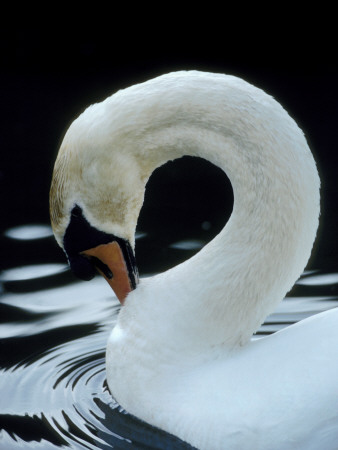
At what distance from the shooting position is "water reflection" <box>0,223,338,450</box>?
11.1ft

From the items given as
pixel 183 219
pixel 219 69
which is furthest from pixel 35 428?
pixel 219 69

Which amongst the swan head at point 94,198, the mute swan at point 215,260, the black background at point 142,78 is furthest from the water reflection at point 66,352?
the black background at point 142,78

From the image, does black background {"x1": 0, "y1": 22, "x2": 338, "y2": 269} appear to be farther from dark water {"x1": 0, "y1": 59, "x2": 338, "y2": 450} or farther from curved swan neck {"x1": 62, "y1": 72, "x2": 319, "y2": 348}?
curved swan neck {"x1": 62, "y1": 72, "x2": 319, "y2": 348}

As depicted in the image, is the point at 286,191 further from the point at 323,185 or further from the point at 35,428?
the point at 323,185

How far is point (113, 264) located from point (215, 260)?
32 cm

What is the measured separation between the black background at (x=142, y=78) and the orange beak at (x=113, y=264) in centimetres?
191

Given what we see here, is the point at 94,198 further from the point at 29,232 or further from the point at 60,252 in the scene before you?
the point at 29,232

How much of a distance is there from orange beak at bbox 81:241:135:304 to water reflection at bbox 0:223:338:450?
400mm

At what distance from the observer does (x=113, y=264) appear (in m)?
3.33

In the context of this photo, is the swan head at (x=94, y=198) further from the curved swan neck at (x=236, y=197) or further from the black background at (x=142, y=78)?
the black background at (x=142, y=78)

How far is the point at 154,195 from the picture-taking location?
571cm

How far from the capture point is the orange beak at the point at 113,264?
3.29 metres

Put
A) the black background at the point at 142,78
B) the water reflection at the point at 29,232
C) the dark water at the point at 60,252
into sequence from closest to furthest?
the dark water at the point at 60,252 < the water reflection at the point at 29,232 < the black background at the point at 142,78

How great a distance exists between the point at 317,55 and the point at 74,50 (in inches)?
71.8
